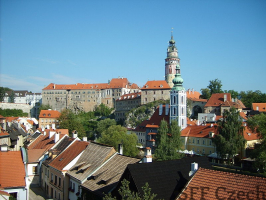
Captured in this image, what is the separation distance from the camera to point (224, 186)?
10609 mm

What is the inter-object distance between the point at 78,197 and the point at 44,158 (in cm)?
844

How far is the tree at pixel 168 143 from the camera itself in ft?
124

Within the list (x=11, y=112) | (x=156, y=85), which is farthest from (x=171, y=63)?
(x=11, y=112)

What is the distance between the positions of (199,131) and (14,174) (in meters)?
38.8

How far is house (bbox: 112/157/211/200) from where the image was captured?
12059 mm

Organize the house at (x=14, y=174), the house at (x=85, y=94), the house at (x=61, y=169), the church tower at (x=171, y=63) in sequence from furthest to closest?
the house at (x=85, y=94) → the church tower at (x=171, y=63) → the house at (x=61, y=169) → the house at (x=14, y=174)

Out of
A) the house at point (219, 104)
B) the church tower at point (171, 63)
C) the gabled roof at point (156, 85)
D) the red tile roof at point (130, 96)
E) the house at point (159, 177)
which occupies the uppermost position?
the church tower at point (171, 63)

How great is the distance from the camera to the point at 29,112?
11431cm

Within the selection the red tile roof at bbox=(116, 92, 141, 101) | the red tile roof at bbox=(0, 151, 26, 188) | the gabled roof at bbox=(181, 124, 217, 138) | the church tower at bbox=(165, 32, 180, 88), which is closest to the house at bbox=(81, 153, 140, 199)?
the red tile roof at bbox=(0, 151, 26, 188)

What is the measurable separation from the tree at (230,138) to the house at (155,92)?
47.2 meters

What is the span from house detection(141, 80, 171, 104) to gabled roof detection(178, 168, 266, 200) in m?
73.7

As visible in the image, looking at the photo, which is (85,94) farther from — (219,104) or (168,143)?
(168,143)

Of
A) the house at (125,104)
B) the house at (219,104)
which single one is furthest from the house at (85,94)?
the house at (219,104)

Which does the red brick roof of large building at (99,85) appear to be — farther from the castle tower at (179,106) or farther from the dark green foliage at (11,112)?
the castle tower at (179,106)
